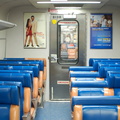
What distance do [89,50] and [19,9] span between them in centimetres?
206

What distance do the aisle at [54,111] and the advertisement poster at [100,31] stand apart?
1674mm

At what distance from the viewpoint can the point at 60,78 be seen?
19.3 feet

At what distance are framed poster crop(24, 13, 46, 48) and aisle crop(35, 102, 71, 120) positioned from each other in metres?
1.50

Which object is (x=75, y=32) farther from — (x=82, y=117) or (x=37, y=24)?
(x=82, y=117)

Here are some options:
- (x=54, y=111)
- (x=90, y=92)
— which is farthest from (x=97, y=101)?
(x=54, y=111)

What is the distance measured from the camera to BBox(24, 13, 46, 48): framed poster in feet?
18.8

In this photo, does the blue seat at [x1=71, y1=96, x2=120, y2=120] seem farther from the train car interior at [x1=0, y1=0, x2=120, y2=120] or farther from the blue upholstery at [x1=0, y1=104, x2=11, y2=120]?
the train car interior at [x1=0, y1=0, x2=120, y2=120]

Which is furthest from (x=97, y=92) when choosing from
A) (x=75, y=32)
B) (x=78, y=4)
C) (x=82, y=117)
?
(x=75, y=32)

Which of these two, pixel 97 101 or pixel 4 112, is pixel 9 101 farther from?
pixel 97 101

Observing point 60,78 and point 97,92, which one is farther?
point 60,78

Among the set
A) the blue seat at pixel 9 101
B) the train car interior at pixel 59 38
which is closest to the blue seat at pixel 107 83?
the blue seat at pixel 9 101

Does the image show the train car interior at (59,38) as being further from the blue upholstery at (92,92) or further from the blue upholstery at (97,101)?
the blue upholstery at (97,101)

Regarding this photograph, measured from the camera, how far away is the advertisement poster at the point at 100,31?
573cm

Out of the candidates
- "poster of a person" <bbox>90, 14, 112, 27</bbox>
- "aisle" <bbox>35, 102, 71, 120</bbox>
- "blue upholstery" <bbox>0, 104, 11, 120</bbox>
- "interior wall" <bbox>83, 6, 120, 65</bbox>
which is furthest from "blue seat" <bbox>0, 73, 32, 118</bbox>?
"poster of a person" <bbox>90, 14, 112, 27</bbox>
